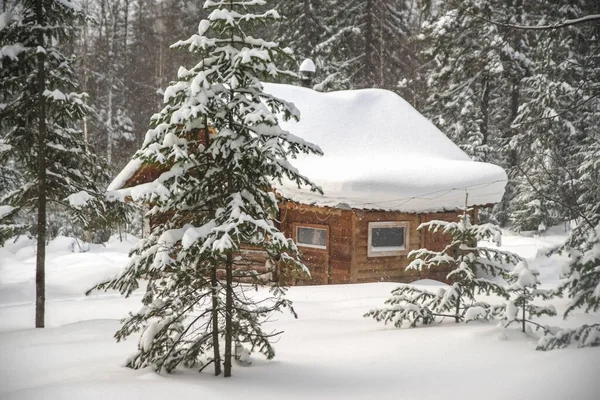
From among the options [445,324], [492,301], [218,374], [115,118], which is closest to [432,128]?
[492,301]

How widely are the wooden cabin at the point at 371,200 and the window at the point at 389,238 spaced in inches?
1.2

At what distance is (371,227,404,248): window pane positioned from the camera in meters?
14.4

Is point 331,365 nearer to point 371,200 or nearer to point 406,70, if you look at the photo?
point 371,200

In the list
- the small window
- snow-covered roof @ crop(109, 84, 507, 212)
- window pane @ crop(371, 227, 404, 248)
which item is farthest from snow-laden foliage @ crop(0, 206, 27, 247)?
window pane @ crop(371, 227, 404, 248)

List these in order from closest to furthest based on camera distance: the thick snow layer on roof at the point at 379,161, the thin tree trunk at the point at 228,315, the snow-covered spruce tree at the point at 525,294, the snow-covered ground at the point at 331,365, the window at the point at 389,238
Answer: the snow-covered ground at the point at 331,365 < the thin tree trunk at the point at 228,315 < the snow-covered spruce tree at the point at 525,294 < the thick snow layer on roof at the point at 379,161 < the window at the point at 389,238

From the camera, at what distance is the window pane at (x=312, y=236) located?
14539 millimetres

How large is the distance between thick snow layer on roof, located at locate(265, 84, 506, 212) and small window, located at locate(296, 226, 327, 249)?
1436 millimetres

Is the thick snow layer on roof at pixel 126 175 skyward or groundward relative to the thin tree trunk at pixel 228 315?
skyward

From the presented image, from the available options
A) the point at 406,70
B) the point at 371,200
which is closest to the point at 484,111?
the point at 406,70

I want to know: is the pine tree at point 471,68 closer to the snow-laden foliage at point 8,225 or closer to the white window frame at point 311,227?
the white window frame at point 311,227

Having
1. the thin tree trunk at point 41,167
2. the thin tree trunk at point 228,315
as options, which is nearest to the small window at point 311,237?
the thin tree trunk at point 41,167

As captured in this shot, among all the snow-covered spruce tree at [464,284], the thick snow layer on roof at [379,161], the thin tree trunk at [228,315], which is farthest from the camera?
the thick snow layer on roof at [379,161]

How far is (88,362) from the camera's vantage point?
6477 mm

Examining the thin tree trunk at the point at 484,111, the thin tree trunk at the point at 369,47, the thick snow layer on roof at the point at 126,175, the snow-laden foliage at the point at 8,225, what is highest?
the thin tree trunk at the point at 369,47
